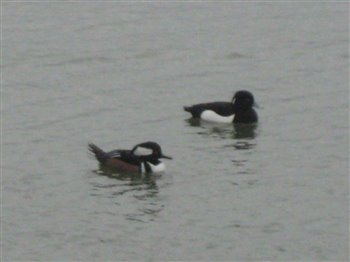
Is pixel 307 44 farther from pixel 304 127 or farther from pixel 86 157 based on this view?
pixel 86 157

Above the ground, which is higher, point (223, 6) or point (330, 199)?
point (223, 6)

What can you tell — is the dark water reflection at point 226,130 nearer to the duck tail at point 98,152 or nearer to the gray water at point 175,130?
the gray water at point 175,130

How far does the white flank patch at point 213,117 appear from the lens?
27688 mm

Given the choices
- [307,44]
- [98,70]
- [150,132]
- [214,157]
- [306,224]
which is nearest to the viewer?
[306,224]

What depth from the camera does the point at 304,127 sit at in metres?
26.4

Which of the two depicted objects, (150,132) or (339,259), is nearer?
(339,259)

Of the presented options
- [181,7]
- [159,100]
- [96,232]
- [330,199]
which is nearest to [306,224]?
[330,199]

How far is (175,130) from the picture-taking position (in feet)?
87.2

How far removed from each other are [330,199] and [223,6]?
58.0 feet

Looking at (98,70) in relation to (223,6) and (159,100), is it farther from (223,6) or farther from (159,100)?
(223,6)

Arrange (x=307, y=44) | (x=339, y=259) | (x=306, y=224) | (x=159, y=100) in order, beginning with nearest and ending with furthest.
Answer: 1. (x=339, y=259)
2. (x=306, y=224)
3. (x=159, y=100)
4. (x=307, y=44)

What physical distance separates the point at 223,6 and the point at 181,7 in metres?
1.24

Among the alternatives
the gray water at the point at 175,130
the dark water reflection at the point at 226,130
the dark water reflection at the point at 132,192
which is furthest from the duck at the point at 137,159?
the dark water reflection at the point at 226,130

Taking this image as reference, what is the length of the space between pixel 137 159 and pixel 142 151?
0.58 feet
